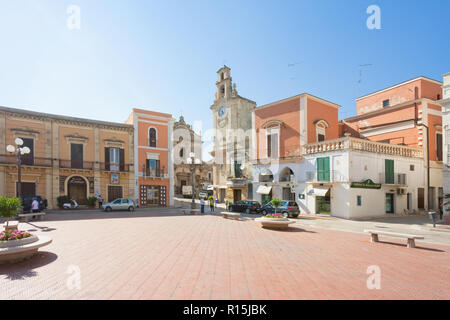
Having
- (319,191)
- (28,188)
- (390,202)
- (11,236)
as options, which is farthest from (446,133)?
(28,188)

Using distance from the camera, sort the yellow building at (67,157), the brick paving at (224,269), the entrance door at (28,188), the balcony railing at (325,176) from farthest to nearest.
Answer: the yellow building at (67,157) < the entrance door at (28,188) < the balcony railing at (325,176) < the brick paving at (224,269)

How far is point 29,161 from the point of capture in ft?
76.7

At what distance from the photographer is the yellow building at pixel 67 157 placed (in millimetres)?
23016

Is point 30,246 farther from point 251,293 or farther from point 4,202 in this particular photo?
point 251,293

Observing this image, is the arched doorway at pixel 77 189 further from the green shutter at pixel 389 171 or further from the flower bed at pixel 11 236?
the green shutter at pixel 389 171

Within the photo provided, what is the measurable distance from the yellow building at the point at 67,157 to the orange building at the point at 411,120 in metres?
26.7

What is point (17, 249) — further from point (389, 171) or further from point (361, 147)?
point (389, 171)

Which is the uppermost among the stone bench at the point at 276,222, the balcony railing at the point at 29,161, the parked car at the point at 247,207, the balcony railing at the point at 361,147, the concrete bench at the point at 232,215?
the balcony railing at the point at 361,147

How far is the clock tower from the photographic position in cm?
3344

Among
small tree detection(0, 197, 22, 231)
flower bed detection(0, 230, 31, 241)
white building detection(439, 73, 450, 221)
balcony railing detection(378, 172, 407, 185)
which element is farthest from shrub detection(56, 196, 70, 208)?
white building detection(439, 73, 450, 221)

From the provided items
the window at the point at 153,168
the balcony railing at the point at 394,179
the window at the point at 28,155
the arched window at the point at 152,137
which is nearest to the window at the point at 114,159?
the window at the point at 153,168

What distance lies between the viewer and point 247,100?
35.5m
